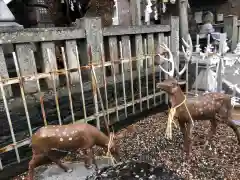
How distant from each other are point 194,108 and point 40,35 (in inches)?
97.3

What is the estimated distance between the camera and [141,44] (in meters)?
4.64

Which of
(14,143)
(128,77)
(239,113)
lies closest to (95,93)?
(128,77)

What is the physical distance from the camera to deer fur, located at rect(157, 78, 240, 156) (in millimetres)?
2814

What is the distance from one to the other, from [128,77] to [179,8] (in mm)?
3611

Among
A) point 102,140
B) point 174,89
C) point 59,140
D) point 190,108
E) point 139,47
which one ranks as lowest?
point 102,140

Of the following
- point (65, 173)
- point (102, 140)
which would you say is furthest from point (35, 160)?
point (102, 140)

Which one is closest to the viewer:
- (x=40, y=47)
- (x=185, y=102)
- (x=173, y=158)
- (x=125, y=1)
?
(x=185, y=102)

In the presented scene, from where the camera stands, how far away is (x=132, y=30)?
440 centimetres

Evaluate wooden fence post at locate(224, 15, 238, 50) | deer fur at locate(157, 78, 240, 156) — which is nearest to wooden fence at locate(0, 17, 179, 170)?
deer fur at locate(157, 78, 240, 156)

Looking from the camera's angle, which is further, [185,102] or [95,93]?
[95,93]

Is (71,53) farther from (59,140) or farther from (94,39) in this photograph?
(59,140)

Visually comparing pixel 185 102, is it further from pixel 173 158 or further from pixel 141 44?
pixel 141 44

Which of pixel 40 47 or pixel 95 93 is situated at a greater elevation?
pixel 40 47

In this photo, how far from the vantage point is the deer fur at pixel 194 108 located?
9.23ft
